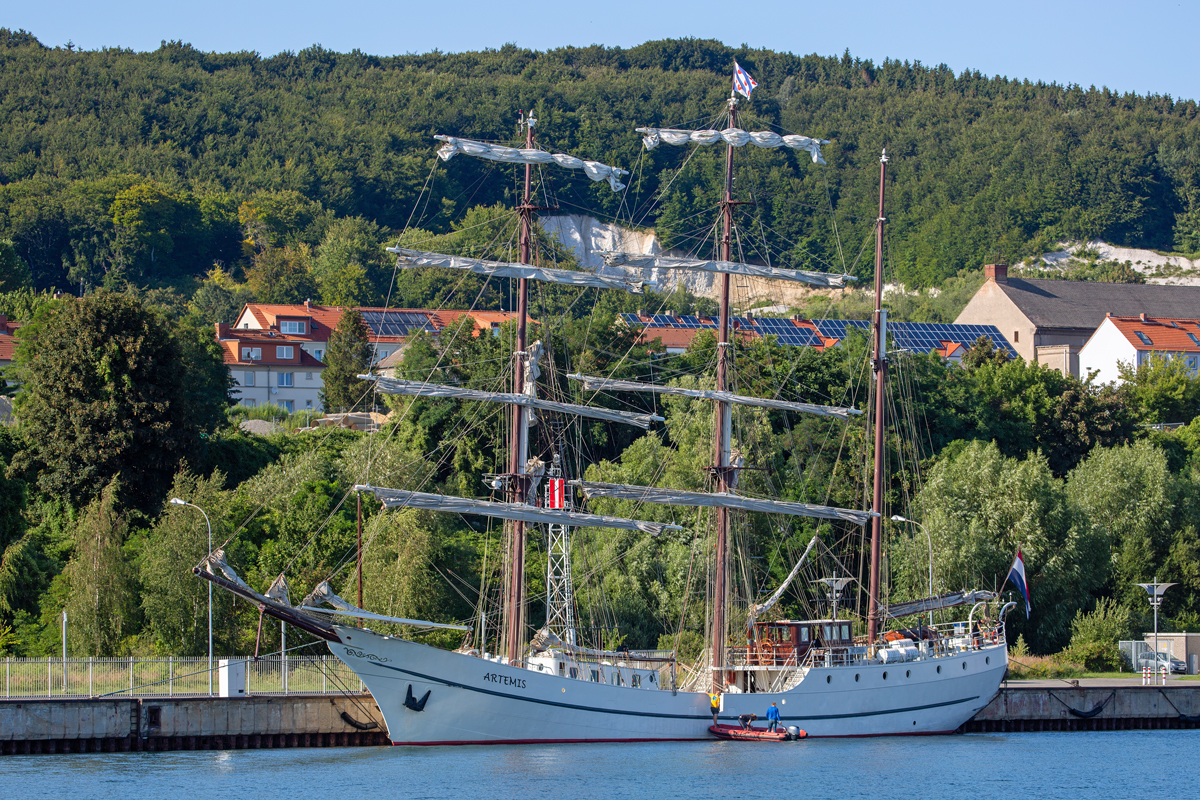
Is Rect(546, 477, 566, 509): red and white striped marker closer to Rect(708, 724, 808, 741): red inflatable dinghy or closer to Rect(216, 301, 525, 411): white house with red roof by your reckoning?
Rect(708, 724, 808, 741): red inflatable dinghy

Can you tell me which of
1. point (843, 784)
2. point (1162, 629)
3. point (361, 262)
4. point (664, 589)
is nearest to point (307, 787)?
point (843, 784)

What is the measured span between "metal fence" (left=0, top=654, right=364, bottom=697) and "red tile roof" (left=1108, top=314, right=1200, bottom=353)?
8564 cm

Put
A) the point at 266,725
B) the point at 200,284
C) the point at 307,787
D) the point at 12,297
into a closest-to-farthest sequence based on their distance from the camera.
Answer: the point at 307,787 < the point at 266,725 < the point at 12,297 < the point at 200,284

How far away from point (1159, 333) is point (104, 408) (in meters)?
89.5

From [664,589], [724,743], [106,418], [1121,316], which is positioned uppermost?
[1121,316]

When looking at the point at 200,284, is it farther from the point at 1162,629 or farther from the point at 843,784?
the point at 843,784

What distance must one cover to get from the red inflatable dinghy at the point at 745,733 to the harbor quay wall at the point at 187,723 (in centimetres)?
1072

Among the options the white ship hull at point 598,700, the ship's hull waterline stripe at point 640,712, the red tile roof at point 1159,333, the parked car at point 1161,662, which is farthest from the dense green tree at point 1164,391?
the ship's hull waterline stripe at point 640,712

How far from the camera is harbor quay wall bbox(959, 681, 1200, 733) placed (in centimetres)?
5553

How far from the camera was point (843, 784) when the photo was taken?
41.2 meters

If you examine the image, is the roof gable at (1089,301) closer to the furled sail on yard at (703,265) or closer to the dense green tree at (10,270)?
the furled sail on yard at (703,265)

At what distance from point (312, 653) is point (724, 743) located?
586 inches

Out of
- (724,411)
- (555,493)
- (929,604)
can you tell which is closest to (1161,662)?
(929,604)

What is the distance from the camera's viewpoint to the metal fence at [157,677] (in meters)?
46.0
